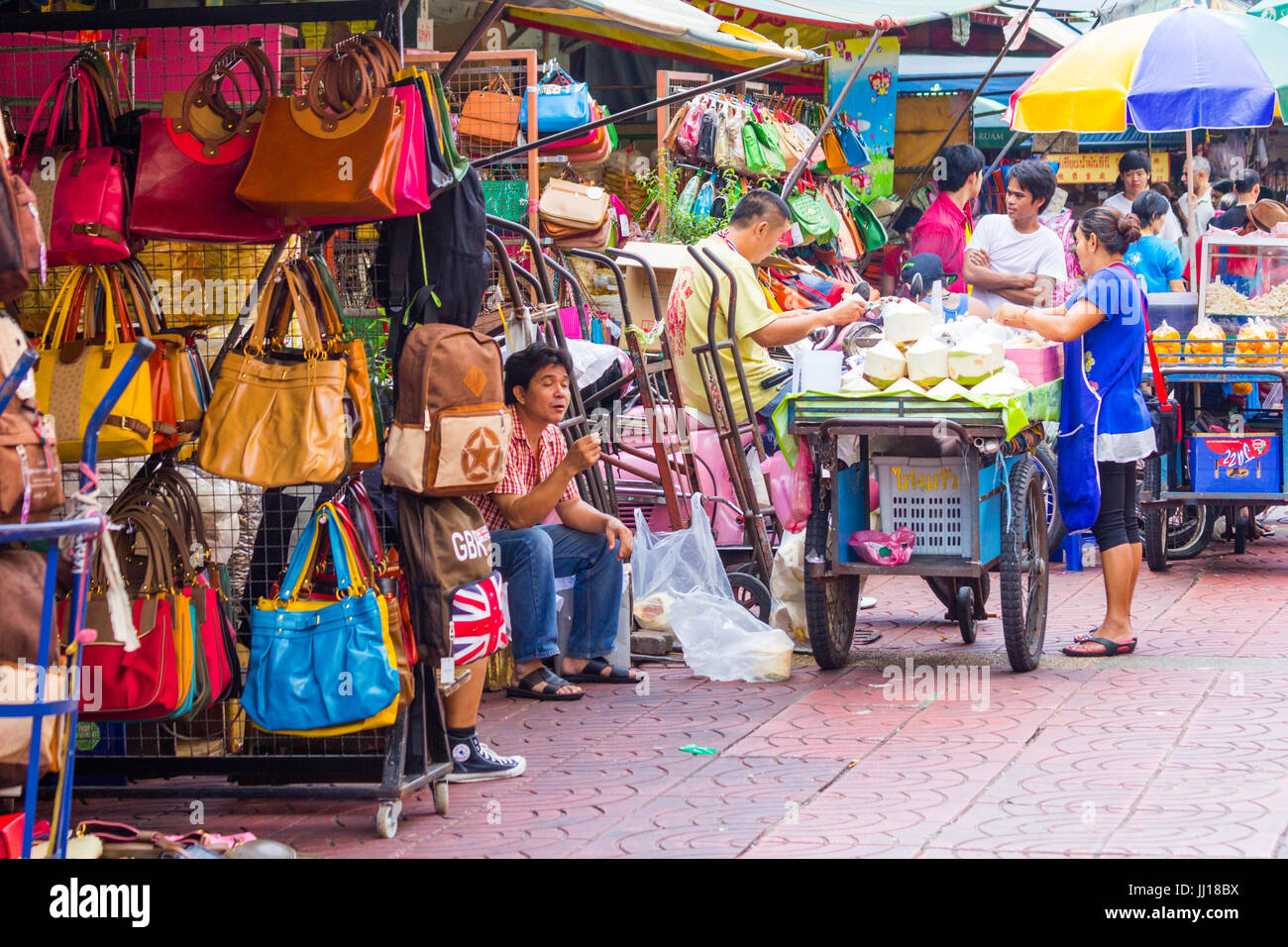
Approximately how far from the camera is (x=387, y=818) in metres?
4.81

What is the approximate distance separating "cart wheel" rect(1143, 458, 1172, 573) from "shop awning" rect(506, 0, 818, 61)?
11.2 feet

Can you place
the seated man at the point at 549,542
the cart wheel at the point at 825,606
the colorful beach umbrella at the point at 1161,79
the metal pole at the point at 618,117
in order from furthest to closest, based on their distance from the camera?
the colorful beach umbrella at the point at 1161,79
the cart wheel at the point at 825,606
the seated man at the point at 549,542
the metal pole at the point at 618,117

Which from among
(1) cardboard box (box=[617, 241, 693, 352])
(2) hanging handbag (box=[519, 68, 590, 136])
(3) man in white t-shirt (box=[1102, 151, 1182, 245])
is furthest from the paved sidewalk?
(3) man in white t-shirt (box=[1102, 151, 1182, 245])

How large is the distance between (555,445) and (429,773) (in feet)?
6.41

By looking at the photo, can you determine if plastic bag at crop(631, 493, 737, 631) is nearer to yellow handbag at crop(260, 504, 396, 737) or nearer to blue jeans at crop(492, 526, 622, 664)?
blue jeans at crop(492, 526, 622, 664)

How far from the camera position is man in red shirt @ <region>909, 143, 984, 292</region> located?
1093 cm

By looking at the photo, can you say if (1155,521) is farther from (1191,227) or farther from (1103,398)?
(1191,227)

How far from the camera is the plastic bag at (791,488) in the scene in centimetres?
710

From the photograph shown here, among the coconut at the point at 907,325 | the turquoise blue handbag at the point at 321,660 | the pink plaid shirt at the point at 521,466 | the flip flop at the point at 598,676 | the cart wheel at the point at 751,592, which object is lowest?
the flip flop at the point at 598,676

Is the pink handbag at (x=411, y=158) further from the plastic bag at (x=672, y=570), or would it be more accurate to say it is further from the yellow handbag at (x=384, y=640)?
the plastic bag at (x=672, y=570)

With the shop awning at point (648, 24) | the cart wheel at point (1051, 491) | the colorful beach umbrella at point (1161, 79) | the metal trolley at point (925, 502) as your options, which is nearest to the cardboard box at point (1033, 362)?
the metal trolley at point (925, 502)

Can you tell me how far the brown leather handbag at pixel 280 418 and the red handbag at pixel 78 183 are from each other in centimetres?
53

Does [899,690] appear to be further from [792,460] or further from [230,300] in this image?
[230,300]

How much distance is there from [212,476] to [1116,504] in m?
4.18
